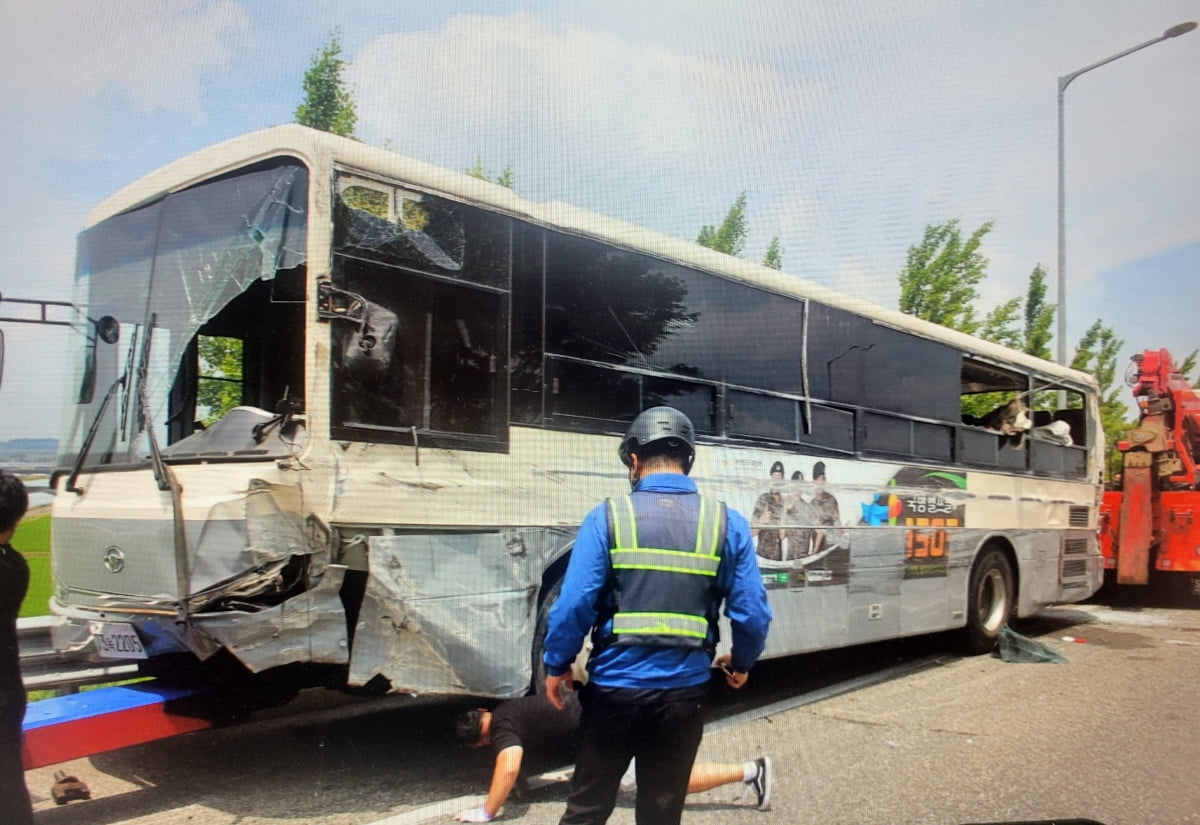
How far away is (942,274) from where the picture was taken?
11.4m

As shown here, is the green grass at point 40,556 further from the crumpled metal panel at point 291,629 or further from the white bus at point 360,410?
the crumpled metal panel at point 291,629

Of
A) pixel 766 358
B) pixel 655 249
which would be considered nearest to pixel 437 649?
pixel 655 249

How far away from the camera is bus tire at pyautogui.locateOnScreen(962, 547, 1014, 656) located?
9461 millimetres

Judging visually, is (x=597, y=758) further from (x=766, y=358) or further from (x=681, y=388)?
(x=766, y=358)

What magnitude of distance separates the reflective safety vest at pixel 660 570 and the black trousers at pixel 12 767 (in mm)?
2127

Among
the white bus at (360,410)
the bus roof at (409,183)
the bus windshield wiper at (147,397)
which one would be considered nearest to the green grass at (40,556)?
the white bus at (360,410)

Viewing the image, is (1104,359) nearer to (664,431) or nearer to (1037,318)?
(1037,318)

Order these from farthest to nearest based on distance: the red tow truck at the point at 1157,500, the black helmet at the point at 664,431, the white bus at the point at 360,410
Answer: the red tow truck at the point at 1157,500 → the white bus at the point at 360,410 → the black helmet at the point at 664,431

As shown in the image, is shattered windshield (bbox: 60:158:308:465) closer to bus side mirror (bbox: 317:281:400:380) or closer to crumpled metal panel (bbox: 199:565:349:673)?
bus side mirror (bbox: 317:281:400:380)

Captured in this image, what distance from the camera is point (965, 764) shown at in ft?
18.7

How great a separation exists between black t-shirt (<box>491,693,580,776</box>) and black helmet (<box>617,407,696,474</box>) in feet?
5.89

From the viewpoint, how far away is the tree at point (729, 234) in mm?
7105

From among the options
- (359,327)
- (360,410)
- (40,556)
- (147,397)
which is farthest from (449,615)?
(40,556)

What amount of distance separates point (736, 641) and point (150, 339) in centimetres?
337
